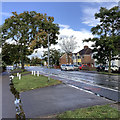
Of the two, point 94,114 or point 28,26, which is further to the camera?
point 28,26

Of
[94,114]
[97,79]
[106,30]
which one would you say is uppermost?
[106,30]

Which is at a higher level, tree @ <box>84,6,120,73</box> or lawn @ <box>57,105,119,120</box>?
tree @ <box>84,6,120,73</box>

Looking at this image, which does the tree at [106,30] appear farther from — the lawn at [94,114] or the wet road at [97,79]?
the lawn at [94,114]

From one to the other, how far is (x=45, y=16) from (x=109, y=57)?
1562cm

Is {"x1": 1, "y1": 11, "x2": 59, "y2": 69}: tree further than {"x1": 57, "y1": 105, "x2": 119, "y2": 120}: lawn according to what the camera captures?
Yes

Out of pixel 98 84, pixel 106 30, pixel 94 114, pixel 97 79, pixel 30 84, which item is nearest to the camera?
pixel 94 114

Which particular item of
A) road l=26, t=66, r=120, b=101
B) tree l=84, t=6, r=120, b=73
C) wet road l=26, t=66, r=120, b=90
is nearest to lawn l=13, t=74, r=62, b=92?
road l=26, t=66, r=120, b=101

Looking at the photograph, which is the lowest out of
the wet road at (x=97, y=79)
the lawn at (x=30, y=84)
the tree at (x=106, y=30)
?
the wet road at (x=97, y=79)

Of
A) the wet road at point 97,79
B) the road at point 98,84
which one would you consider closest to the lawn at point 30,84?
the road at point 98,84

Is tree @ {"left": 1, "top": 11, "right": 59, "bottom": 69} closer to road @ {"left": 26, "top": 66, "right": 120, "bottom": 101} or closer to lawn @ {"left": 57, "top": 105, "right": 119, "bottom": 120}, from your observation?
road @ {"left": 26, "top": 66, "right": 120, "bottom": 101}

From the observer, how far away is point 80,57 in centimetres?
7412

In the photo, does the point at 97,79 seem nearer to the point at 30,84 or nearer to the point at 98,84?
the point at 98,84

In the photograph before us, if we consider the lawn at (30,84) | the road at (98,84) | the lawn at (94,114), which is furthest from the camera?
the lawn at (30,84)

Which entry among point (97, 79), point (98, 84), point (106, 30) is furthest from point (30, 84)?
point (106, 30)
